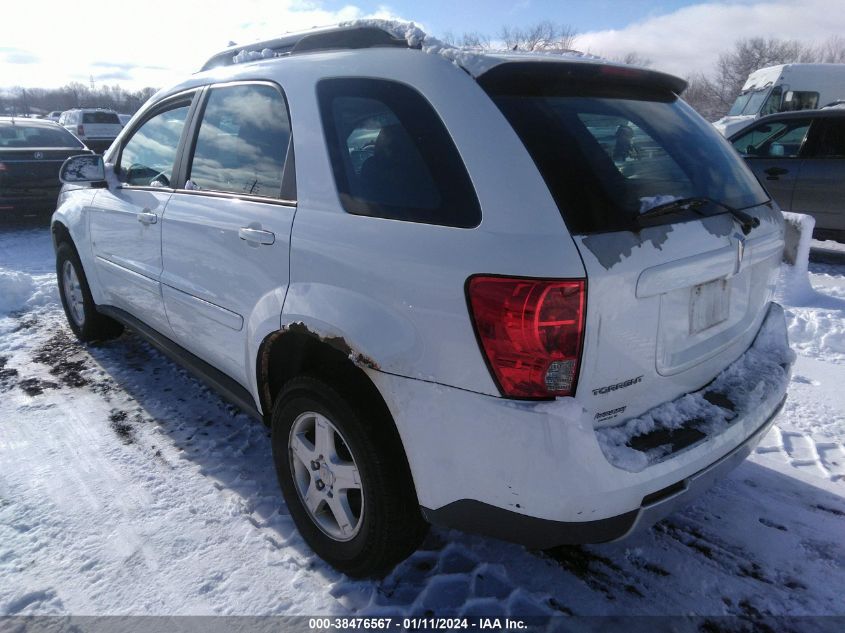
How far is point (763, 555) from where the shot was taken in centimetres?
244

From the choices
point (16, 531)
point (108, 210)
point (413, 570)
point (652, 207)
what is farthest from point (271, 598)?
point (108, 210)

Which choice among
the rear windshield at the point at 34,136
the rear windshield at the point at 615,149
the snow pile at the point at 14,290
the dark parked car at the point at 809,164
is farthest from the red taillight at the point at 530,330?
the rear windshield at the point at 34,136

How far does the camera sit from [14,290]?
19.4 ft

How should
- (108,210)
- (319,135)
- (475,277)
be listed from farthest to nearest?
1. (108,210)
2. (319,135)
3. (475,277)

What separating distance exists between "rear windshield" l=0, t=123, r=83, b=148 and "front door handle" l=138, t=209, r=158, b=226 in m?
7.85

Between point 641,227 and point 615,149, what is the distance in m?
0.34

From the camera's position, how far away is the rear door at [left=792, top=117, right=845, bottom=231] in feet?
24.7

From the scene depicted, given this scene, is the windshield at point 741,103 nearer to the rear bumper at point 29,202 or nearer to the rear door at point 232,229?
the rear bumper at point 29,202

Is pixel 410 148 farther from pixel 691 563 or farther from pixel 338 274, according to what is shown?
pixel 691 563

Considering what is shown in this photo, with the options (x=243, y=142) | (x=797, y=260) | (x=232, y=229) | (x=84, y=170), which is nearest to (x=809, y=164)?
(x=797, y=260)

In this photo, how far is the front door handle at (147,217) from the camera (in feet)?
10.7

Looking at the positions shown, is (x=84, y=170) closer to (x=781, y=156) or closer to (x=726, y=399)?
(x=726, y=399)

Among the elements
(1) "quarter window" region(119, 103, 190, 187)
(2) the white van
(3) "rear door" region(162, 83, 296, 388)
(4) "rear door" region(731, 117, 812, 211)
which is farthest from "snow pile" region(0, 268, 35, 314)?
(2) the white van

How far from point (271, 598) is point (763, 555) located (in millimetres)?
1907
